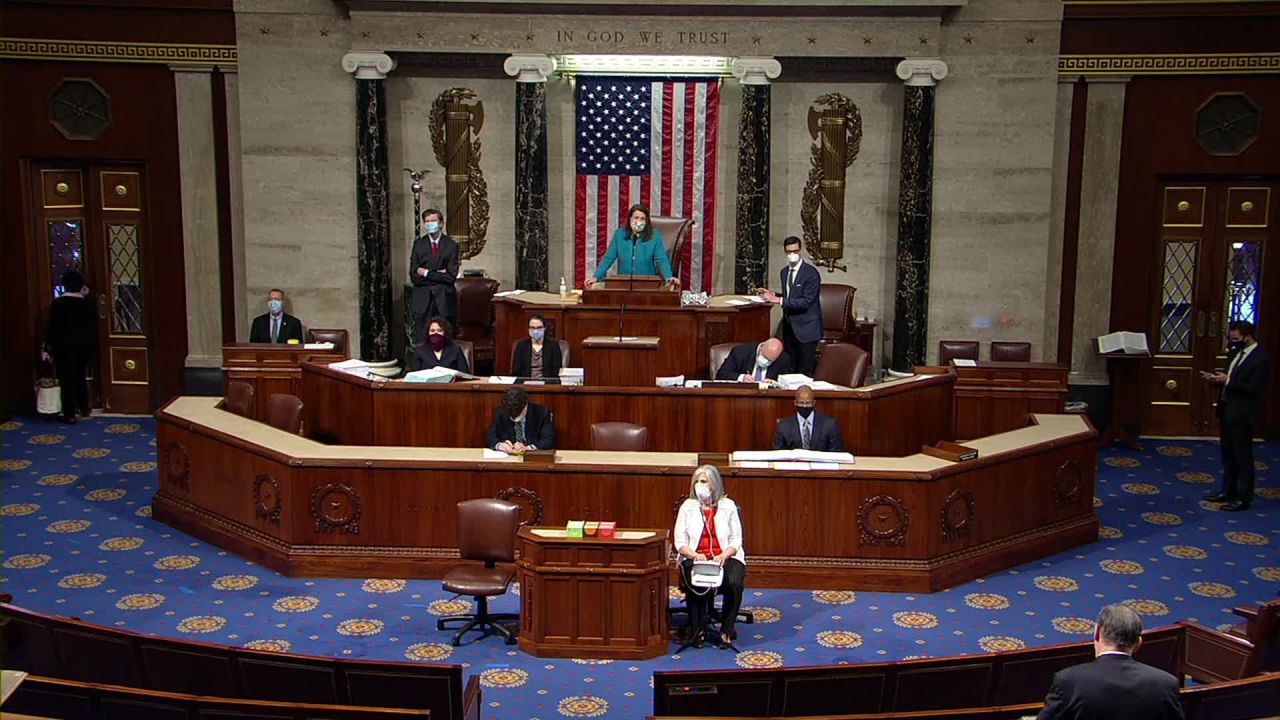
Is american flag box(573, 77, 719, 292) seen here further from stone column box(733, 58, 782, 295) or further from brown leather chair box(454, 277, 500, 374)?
brown leather chair box(454, 277, 500, 374)

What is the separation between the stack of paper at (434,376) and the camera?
1145 cm

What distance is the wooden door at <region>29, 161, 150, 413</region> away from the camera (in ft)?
51.3

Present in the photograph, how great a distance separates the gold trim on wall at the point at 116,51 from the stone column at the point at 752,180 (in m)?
5.91

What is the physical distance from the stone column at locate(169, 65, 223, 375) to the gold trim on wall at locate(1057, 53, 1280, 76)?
9.82 m

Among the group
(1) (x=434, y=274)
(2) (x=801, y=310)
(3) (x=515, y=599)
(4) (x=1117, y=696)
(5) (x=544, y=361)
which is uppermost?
(1) (x=434, y=274)

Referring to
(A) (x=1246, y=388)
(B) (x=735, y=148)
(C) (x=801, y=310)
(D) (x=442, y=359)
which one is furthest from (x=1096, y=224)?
(D) (x=442, y=359)

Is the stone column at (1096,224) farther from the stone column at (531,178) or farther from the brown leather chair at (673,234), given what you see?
the stone column at (531,178)

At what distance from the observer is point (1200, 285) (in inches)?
603

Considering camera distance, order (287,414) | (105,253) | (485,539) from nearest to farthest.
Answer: (485,539) → (287,414) → (105,253)

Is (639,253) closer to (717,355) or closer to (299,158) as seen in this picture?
(717,355)

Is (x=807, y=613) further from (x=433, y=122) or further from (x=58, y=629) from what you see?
(x=433, y=122)

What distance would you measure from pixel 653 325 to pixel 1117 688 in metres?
8.34

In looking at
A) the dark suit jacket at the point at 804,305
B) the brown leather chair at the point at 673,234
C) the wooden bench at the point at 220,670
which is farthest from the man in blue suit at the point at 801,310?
the wooden bench at the point at 220,670

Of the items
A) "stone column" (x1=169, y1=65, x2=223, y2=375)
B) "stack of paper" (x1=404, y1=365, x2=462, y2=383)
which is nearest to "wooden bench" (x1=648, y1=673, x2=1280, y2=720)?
"stack of paper" (x1=404, y1=365, x2=462, y2=383)
